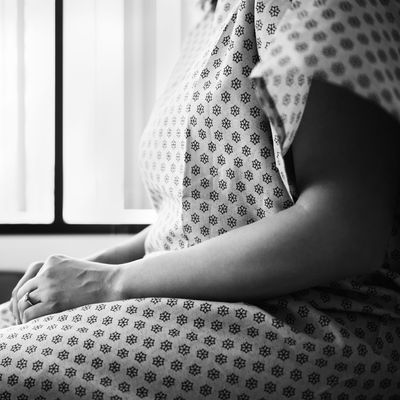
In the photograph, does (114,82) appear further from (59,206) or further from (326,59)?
(326,59)

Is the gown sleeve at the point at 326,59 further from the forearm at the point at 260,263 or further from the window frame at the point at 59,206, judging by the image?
the window frame at the point at 59,206

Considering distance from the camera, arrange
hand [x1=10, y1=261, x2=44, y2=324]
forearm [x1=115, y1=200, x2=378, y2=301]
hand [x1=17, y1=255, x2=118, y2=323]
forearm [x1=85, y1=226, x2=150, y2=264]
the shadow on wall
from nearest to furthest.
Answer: forearm [x1=115, y1=200, x2=378, y2=301] → hand [x1=17, y1=255, x2=118, y2=323] → hand [x1=10, y1=261, x2=44, y2=324] → forearm [x1=85, y1=226, x2=150, y2=264] → the shadow on wall

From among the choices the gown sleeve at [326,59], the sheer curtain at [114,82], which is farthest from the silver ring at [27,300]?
the sheer curtain at [114,82]

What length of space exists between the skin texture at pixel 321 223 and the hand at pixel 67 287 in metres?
0.11

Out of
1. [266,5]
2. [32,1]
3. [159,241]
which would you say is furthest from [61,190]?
[266,5]

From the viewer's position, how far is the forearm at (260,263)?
0.62 metres

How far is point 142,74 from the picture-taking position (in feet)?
7.58

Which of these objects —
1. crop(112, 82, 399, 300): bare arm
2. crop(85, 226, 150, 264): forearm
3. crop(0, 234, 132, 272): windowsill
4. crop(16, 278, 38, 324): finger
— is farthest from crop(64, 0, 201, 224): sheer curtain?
crop(112, 82, 399, 300): bare arm

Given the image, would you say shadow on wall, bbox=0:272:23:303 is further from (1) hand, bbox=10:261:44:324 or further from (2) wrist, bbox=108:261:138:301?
(2) wrist, bbox=108:261:138:301

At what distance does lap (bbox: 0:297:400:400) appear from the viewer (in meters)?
0.62

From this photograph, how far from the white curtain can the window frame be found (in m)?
0.02

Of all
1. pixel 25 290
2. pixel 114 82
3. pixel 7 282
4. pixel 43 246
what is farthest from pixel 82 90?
pixel 25 290

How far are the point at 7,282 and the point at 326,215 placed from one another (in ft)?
6.04

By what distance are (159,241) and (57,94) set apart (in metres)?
1.60
